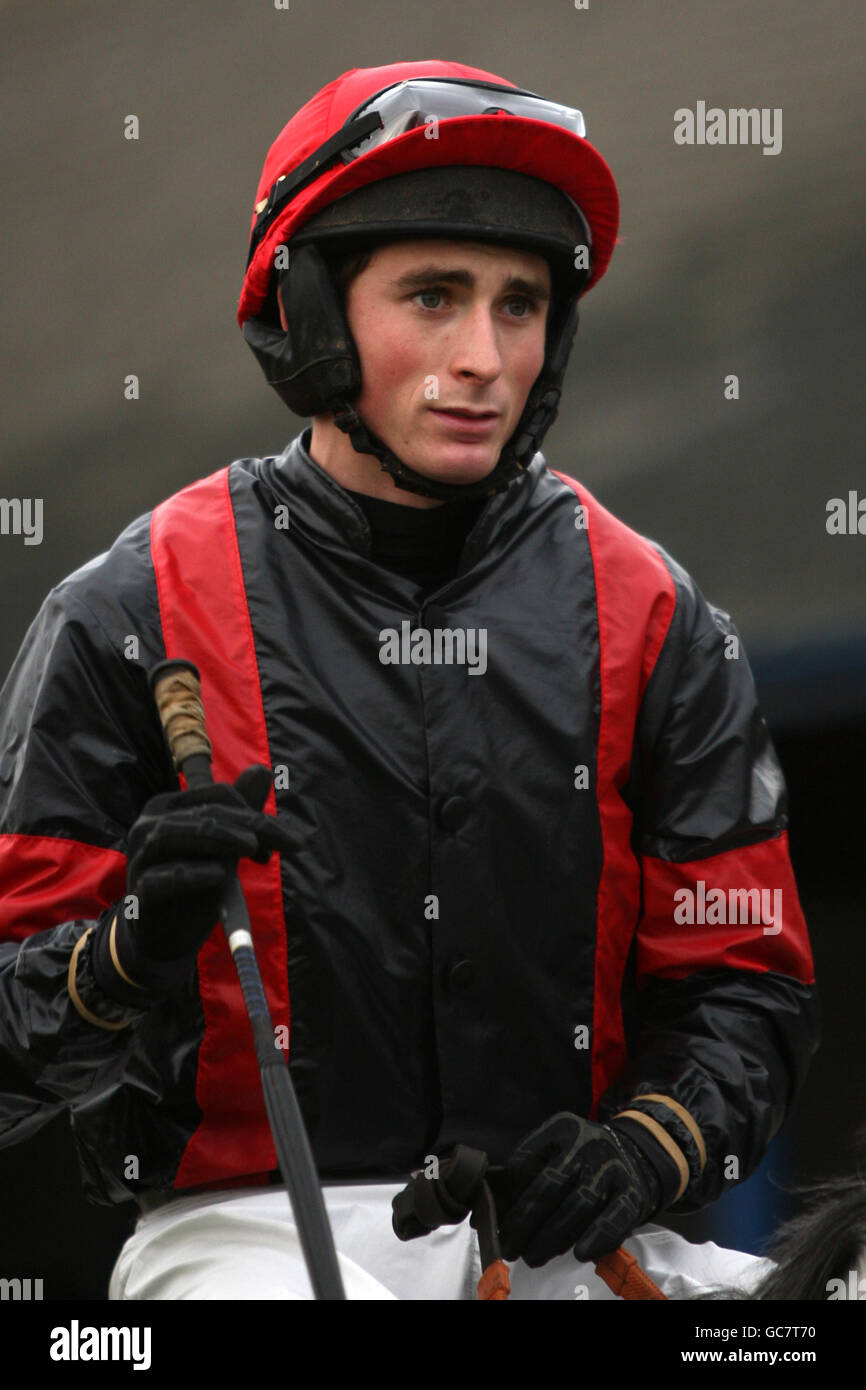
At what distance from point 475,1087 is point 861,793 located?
1.44 metres

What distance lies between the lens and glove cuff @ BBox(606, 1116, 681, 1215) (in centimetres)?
185

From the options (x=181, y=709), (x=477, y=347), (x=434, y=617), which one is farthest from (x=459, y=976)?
(x=477, y=347)

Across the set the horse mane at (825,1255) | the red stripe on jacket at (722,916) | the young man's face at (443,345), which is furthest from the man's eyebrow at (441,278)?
the horse mane at (825,1255)

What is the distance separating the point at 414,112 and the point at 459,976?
92 centimetres

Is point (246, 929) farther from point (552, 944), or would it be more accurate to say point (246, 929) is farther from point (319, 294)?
point (319, 294)

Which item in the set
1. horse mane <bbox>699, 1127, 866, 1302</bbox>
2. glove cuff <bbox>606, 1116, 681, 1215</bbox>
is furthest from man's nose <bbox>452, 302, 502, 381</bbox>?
horse mane <bbox>699, 1127, 866, 1302</bbox>

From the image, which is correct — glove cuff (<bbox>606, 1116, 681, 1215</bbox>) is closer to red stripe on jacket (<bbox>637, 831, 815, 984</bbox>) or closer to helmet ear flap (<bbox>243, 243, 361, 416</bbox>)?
red stripe on jacket (<bbox>637, 831, 815, 984</bbox>)

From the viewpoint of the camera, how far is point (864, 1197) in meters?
1.73

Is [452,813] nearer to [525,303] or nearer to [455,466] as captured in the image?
[455,466]

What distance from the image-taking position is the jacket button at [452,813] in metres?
1.96

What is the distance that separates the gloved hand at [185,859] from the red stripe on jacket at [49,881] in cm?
18

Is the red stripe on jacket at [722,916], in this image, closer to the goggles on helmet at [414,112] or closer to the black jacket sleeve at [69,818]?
the black jacket sleeve at [69,818]

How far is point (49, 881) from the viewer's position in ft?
6.07

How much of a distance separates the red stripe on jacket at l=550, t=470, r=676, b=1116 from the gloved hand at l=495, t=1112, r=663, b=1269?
220mm
